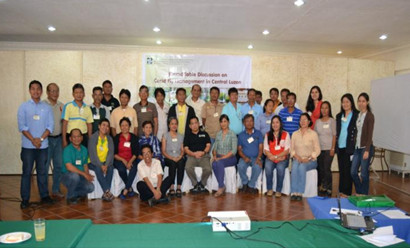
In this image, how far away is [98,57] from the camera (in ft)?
21.1

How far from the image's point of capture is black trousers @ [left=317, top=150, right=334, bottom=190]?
16.5ft

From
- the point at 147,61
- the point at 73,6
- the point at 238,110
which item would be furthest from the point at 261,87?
the point at 73,6

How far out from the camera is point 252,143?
17.1 ft

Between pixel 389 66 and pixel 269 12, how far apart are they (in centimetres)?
410

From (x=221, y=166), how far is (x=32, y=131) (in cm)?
281

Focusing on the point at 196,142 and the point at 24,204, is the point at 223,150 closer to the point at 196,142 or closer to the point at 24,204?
the point at 196,142

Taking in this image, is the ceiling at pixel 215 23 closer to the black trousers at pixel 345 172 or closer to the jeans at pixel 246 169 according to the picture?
the black trousers at pixel 345 172

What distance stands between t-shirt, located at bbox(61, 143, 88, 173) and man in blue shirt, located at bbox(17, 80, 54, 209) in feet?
0.87

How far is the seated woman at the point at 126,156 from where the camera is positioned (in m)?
4.79

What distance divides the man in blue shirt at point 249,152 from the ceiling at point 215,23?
174 cm

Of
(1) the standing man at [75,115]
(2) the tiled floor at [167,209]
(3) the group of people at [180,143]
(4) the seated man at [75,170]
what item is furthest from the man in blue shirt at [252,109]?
(4) the seated man at [75,170]

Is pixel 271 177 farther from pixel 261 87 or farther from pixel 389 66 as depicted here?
pixel 389 66

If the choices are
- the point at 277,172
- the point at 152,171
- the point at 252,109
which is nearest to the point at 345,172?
the point at 277,172

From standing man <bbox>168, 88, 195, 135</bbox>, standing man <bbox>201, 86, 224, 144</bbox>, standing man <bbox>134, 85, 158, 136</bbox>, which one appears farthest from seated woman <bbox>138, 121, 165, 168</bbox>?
standing man <bbox>201, 86, 224, 144</bbox>
